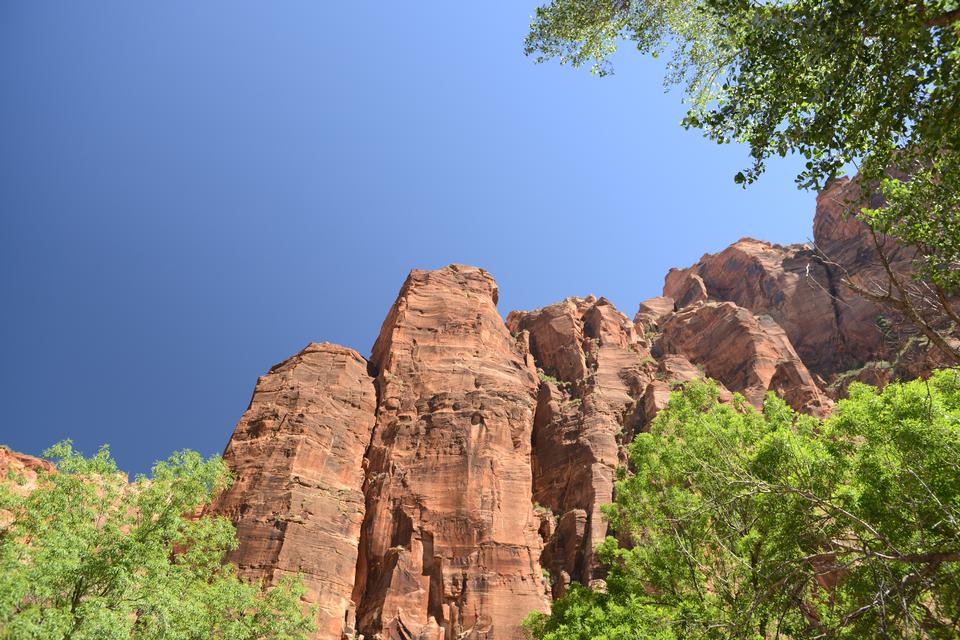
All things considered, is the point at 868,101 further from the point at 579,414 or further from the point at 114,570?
the point at 579,414

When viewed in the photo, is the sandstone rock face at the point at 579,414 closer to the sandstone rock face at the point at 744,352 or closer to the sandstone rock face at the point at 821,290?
the sandstone rock face at the point at 744,352

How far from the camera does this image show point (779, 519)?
60.2ft

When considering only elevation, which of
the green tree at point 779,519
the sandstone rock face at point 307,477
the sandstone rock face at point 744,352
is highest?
the sandstone rock face at point 744,352

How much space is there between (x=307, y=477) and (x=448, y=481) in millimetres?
10079

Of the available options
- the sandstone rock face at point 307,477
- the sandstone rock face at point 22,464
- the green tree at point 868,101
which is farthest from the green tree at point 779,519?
the sandstone rock face at point 22,464

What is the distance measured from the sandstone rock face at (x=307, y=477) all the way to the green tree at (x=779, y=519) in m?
17.9

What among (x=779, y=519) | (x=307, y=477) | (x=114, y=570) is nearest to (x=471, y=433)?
(x=307, y=477)

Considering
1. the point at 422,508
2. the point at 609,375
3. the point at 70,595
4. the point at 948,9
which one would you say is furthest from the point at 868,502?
the point at 609,375

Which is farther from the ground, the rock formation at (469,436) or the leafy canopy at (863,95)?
the rock formation at (469,436)

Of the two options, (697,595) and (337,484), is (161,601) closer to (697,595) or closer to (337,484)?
(697,595)

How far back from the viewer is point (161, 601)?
22.2 m

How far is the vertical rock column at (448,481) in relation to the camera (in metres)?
40.7

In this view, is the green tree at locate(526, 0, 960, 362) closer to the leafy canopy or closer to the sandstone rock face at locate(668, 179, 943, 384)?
the leafy canopy

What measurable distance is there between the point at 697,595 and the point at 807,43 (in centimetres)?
1697
